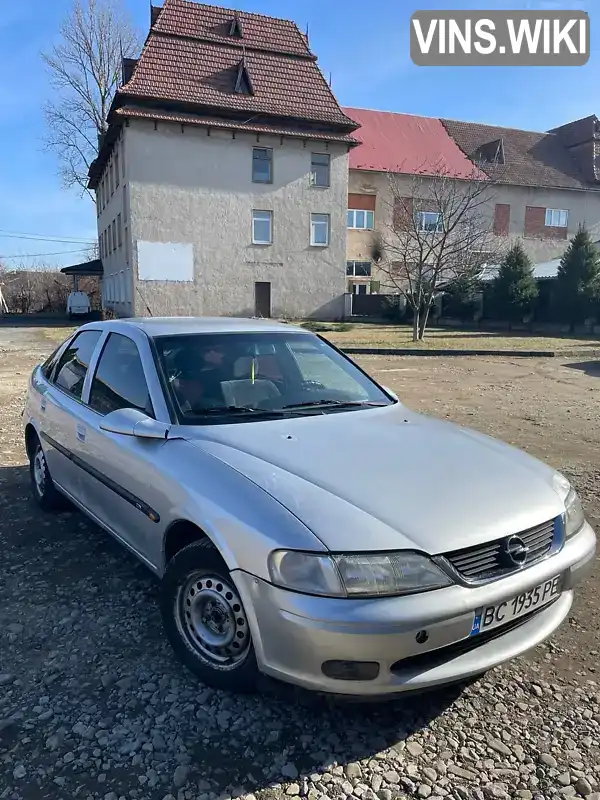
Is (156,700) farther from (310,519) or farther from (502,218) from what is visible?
(502,218)

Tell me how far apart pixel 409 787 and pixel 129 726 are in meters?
1.11

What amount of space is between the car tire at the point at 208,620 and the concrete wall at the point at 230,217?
27.5 metres

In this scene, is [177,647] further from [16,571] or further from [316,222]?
[316,222]

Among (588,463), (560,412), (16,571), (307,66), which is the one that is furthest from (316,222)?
(16,571)

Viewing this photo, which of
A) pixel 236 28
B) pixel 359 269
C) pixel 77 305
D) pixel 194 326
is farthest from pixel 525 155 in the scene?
pixel 194 326

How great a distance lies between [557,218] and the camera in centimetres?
4284

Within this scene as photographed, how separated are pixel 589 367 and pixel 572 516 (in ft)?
43.8

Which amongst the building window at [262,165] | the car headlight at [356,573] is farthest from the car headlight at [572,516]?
the building window at [262,165]

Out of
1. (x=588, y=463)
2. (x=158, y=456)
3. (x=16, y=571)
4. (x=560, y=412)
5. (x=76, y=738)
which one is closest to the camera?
(x=76, y=738)

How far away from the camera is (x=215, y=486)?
251 centimetres

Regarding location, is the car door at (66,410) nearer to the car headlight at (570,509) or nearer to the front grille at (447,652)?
the front grille at (447,652)

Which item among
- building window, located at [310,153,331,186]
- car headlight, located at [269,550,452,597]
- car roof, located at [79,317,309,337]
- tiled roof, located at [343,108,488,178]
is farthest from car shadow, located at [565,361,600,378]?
tiled roof, located at [343,108,488,178]

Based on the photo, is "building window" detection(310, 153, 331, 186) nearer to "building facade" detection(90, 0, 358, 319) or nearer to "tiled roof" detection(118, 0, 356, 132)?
"building facade" detection(90, 0, 358, 319)

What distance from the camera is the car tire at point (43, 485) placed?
14.8 feet
